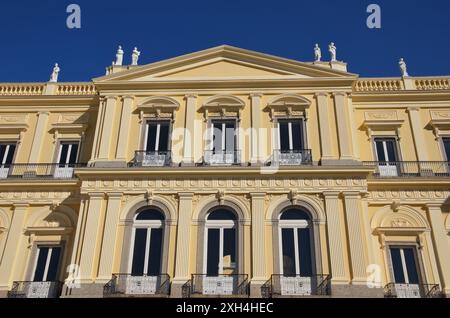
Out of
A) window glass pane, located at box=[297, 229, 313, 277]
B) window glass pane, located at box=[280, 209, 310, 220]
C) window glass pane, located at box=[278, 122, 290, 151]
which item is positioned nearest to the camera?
window glass pane, located at box=[297, 229, 313, 277]

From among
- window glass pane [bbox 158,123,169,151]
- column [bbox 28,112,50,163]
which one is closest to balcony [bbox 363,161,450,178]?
Result: window glass pane [bbox 158,123,169,151]

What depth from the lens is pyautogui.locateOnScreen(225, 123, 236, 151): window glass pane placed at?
2031 centimetres

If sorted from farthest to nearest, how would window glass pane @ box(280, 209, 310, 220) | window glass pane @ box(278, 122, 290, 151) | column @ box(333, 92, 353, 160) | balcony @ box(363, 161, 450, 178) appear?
balcony @ box(363, 161, 450, 178), window glass pane @ box(278, 122, 290, 151), column @ box(333, 92, 353, 160), window glass pane @ box(280, 209, 310, 220)

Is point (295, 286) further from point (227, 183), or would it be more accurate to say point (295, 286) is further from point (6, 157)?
point (6, 157)

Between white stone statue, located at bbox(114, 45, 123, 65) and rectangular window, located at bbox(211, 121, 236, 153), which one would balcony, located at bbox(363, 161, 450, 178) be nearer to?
rectangular window, located at bbox(211, 121, 236, 153)

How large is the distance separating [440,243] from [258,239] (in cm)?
661

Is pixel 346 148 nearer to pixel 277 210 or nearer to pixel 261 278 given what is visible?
pixel 277 210

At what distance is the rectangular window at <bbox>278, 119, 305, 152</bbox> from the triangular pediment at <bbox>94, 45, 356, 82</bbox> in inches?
82.9

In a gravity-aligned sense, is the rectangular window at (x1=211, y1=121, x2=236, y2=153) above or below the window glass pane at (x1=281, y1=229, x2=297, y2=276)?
above

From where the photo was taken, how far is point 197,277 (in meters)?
17.4

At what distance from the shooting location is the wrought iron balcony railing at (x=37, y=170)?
2108 centimetres

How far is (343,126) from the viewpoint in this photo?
2034 cm

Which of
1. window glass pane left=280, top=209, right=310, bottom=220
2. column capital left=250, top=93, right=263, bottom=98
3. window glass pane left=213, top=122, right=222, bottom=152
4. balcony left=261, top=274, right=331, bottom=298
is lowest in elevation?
balcony left=261, top=274, right=331, bottom=298

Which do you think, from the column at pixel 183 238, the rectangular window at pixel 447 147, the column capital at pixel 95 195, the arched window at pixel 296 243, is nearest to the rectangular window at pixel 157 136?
the column at pixel 183 238
